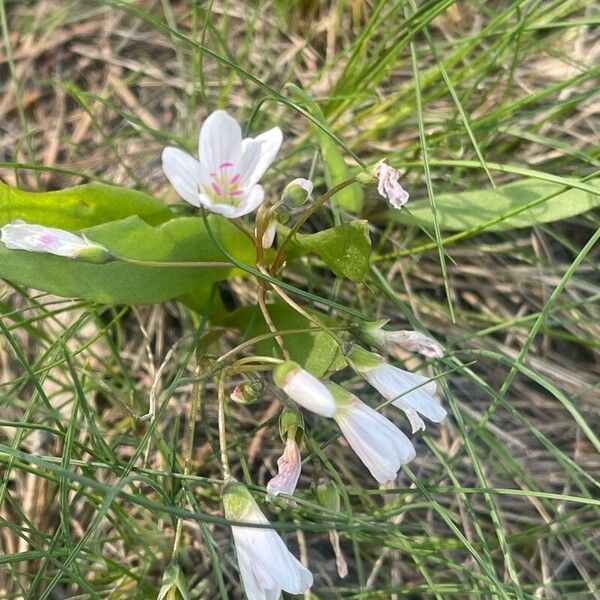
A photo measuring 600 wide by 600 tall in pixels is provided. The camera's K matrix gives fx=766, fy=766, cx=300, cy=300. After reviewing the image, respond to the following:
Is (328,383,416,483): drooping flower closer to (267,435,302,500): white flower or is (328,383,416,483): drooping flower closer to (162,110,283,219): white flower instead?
(267,435,302,500): white flower

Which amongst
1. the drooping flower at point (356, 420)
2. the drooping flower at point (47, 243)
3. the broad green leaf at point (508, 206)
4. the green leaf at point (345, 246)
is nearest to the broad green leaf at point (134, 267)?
the drooping flower at point (47, 243)

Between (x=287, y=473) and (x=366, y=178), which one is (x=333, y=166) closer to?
(x=366, y=178)

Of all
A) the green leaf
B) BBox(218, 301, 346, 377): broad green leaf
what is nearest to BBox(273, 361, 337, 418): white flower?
BBox(218, 301, 346, 377): broad green leaf

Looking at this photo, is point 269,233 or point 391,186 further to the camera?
point 269,233

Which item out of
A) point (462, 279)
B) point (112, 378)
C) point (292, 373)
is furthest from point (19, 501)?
point (462, 279)

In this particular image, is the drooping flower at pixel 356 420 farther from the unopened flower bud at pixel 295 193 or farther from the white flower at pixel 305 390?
the unopened flower bud at pixel 295 193

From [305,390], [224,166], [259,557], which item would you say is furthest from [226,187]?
[259,557]

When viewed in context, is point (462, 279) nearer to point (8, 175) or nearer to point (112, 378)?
point (112, 378)
